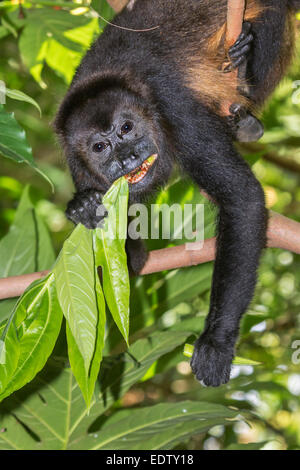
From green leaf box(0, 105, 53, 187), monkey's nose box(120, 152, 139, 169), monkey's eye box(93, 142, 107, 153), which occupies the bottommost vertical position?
monkey's nose box(120, 152, 139, 169)

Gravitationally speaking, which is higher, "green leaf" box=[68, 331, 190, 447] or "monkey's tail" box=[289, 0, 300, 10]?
"monkey's tail" box=[289, 0, 300, 10]

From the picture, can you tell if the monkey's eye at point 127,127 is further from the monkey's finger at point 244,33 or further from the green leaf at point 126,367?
the green leaf at point 126,367

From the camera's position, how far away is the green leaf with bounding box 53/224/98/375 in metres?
1.62

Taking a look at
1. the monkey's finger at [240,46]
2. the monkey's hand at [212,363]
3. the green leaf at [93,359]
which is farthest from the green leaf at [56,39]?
the green leaf at [93,359]

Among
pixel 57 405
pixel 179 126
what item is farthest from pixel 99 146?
pixel 57 405

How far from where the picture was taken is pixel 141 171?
3.29m

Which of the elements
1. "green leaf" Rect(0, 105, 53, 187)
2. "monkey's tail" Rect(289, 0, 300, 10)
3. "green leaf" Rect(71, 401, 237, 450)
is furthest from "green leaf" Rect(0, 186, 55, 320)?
"monkey's tail" Rect(289, 0, 300, 10)

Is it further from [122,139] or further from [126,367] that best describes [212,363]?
[122,139]

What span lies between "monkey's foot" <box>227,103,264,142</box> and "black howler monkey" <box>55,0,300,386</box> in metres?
0.22

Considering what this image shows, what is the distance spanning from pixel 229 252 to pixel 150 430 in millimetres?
1022

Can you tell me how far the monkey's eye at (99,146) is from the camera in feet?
10.9

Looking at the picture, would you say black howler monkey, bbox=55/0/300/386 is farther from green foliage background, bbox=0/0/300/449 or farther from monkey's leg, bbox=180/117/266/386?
green foliage background, bbox=0/0/300/449

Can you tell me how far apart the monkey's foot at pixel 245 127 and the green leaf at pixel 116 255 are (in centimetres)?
193
